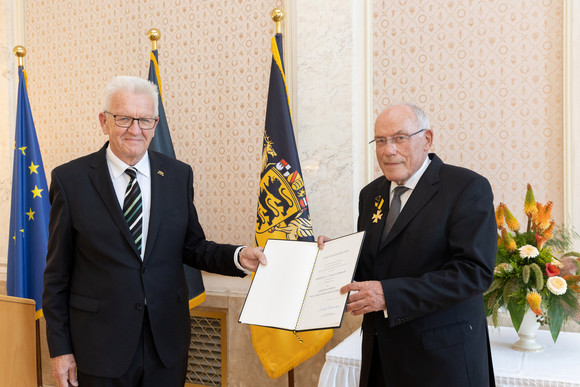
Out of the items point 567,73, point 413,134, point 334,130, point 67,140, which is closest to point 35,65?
point 67,140

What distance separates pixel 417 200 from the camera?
6.55 feet

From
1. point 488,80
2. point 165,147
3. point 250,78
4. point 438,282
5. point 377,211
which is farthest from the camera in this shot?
point 250,78

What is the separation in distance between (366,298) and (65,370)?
49.4 inches

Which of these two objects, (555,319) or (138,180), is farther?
(555,319)

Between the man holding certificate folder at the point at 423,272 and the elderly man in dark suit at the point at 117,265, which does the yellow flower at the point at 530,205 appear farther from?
the elderly man in dark suit at the point at 117,265

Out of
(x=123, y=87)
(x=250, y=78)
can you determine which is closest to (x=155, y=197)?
(x=123, y=87)

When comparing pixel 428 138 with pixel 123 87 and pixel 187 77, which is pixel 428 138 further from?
pixel 187 77

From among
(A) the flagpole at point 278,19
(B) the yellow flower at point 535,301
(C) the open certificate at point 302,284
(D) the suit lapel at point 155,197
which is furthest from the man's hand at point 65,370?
(B) the yellow flower at point 535,301

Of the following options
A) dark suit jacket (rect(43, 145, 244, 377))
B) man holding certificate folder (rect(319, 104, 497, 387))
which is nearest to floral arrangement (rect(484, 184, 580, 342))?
man holding certificate folder (rect(319, 104, 497, 387))

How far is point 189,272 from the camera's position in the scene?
11.9 ft

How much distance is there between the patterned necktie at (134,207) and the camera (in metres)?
2.18

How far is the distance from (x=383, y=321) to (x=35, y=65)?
415 centimetres

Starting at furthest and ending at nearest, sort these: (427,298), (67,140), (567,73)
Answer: (67,140)
(567,73)
(427,298)

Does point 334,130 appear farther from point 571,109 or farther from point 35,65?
point 35,65
